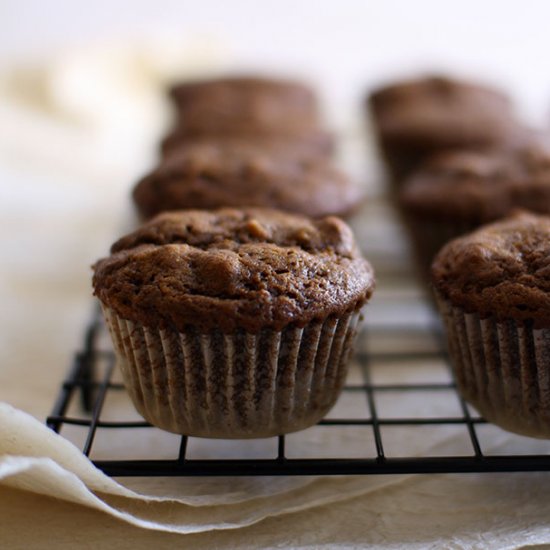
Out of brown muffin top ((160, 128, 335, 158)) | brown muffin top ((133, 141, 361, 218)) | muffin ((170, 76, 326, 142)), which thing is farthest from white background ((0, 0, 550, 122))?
brown muffin top ((133, 141, 361, 218))

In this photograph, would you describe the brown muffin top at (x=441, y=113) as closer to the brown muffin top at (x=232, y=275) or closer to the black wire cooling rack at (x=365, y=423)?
the black wire cooling rack at (x=365, y=423)

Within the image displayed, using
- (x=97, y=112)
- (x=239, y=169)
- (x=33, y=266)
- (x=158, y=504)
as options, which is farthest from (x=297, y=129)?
(x=158, y=504)

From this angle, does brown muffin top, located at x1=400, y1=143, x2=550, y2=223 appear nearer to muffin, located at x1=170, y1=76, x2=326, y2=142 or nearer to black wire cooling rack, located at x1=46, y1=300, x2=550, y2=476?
black wire cooling rack, located at x1=46, y1=300, x2=550, y2=476

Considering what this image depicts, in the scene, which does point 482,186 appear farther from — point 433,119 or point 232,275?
point 232,275

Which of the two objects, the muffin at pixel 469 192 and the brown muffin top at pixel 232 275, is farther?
the muffin at pixel 469 192

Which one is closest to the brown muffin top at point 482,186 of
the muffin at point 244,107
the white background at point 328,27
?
the muffin at point 244,107

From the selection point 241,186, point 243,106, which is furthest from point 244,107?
point 241,186
